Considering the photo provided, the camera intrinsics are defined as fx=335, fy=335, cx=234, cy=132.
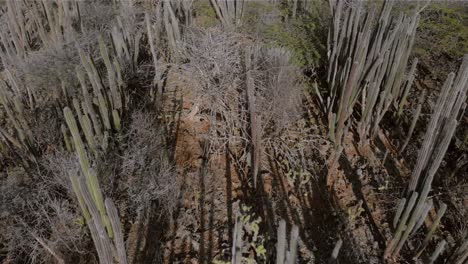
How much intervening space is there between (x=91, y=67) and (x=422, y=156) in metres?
3.04

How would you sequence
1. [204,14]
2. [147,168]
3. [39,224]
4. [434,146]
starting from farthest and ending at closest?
[204,14] < [147,168] < [39,224] < [434,146]

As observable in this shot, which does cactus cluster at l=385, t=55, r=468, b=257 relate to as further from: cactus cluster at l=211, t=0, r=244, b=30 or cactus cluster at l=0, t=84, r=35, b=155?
cactus cluster at l=0, t=84, r=35, b=155

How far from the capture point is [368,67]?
342cm

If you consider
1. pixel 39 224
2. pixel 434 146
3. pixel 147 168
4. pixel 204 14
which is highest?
pixel 204 14

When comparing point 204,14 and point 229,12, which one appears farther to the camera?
point 204,14

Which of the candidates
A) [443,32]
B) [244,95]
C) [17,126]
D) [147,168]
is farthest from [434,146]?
[17,126]

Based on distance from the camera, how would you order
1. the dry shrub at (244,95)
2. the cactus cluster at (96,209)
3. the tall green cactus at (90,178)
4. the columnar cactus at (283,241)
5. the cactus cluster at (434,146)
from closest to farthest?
the columnar cactus at (283,241) → the cactus cluster at (96,209) → the tall green cactus at (90,178) → the cactus cluster at (434,146) → the dry shrub at (244,95)

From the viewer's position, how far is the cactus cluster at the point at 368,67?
10.8 ft

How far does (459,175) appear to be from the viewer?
3375 millimetres

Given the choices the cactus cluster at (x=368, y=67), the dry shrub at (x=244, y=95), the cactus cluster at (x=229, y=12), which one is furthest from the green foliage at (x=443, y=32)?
the cactus cluster at (x=229, y=12)

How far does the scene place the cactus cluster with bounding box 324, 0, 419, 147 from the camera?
3303mm

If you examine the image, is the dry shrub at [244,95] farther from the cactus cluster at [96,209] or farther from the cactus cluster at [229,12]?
the cactus cluster at [96,209]

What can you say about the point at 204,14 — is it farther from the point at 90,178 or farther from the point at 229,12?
the point at 90,178

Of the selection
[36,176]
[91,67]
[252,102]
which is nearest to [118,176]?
[36,176]
